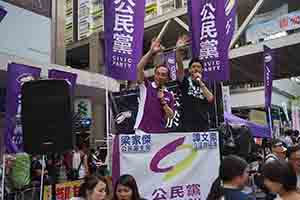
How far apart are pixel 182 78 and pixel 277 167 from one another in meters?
1.70

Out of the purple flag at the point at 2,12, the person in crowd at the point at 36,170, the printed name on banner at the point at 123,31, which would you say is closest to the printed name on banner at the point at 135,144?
the printed name on banner at the point at 123,31

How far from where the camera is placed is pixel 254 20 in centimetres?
1691

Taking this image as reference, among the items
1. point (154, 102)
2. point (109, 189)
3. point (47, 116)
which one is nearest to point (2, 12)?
point (47, 116)

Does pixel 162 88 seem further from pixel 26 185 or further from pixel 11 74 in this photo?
pixel 26 185

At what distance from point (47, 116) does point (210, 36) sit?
2.87m

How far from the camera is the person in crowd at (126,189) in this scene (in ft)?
10.8

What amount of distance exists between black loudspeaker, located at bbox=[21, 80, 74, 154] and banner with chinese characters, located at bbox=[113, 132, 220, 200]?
54 centimetres

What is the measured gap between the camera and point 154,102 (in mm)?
3801

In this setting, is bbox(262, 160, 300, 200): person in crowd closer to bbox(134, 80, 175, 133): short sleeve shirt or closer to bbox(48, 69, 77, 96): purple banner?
bbox(134, 80, 175, 133): short sleeve shirt

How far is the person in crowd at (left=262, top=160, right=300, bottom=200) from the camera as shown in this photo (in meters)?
2.43

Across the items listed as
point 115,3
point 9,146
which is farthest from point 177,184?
point 9,146

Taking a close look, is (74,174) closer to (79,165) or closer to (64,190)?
(79,165)

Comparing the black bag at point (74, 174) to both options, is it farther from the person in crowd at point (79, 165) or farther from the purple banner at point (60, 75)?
the purple banner at point (60, 75)

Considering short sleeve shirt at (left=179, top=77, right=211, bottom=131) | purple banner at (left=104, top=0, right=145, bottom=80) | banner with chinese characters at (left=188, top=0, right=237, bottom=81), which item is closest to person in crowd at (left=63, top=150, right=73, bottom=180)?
banner with chinese characters at (left=188, top=0, right=237, bottom=81)
